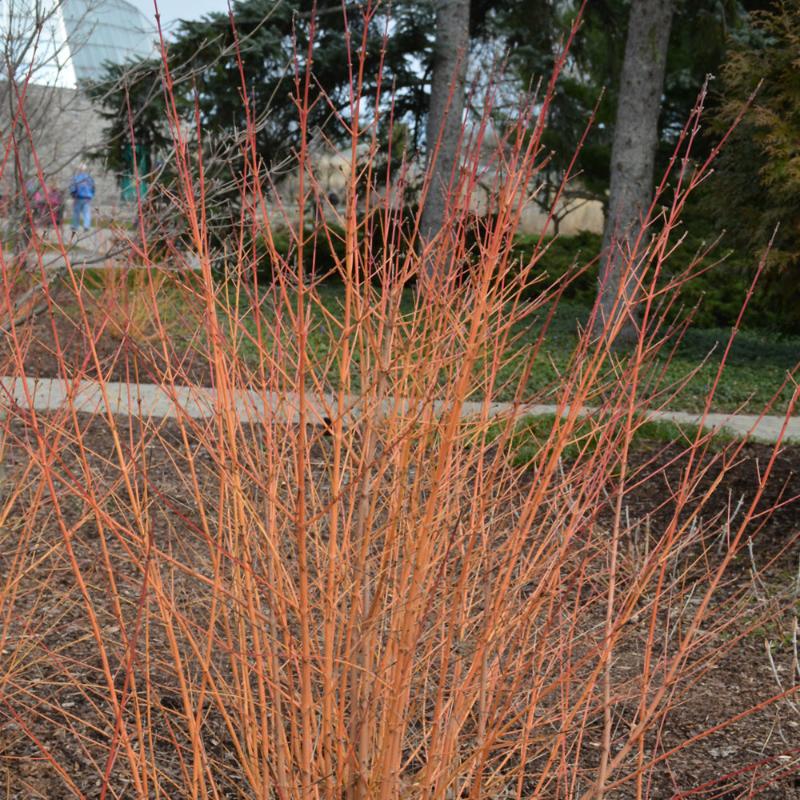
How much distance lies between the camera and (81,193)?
59.8 feet

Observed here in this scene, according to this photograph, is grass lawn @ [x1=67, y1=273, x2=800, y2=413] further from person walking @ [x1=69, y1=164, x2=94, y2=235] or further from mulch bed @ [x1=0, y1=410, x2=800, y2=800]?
mulch bed @ [x1=0, y1=410, x2=800, y2=800]

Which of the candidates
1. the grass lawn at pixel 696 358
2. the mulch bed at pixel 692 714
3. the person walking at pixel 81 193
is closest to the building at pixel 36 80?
the person walking at pixel 81 193

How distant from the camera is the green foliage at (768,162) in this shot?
10500mm

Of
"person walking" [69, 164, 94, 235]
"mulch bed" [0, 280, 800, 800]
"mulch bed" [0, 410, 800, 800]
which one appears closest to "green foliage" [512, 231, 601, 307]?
"person walking" [69, 164, 94, 235]

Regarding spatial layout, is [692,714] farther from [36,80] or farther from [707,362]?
[707,362]

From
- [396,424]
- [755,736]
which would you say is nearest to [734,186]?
[755,736]

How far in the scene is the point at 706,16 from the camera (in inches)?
551

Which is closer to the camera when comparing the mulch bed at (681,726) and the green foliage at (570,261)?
the mulch bed at (681,726)

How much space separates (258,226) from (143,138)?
38.2 ft

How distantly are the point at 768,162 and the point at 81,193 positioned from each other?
11.9 meters

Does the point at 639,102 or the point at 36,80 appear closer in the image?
the point at 36,80

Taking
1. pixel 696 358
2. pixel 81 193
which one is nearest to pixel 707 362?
pixel 696 358

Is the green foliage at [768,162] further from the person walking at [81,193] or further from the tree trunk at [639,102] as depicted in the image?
the person walking at [81,193]

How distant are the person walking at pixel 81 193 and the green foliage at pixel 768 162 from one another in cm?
629
